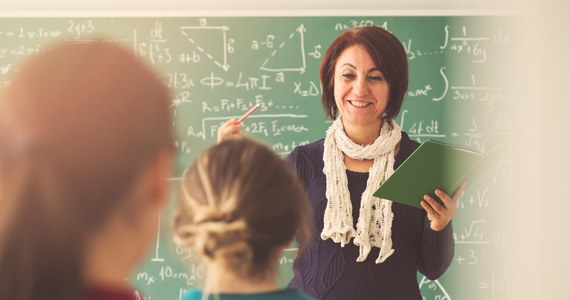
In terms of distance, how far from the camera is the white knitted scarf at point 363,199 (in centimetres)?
212

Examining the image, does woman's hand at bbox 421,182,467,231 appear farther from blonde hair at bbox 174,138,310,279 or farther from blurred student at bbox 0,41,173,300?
blurred student at bbox 0,41,173,300

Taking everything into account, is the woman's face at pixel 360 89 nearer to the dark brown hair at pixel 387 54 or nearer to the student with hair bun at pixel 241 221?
the dark brown hair at pixel 387 54

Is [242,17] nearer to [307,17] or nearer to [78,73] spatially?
[307,17]

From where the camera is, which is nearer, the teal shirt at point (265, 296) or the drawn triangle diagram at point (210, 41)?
the teal shirt at point (265, 296)

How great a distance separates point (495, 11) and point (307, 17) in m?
0.96

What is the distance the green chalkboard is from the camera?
3326 mm

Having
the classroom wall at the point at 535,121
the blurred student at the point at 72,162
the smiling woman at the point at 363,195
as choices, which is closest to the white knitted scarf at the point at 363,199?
the smiling woman at the point at 363,195

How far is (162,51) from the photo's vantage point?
3.34 metres

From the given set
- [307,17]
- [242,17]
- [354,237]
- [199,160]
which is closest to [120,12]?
[242,17]

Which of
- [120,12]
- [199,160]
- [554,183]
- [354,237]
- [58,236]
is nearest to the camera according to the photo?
[58,236]

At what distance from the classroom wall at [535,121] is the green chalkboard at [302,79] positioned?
70 mm

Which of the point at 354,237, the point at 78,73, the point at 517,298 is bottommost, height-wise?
the point at 517,298

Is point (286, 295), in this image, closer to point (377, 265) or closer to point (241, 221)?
point (241, 221)

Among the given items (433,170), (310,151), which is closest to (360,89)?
(310,151)
